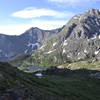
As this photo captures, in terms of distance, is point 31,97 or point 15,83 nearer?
point 31,97

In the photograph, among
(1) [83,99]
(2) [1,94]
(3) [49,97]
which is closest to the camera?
(2) [1,94]

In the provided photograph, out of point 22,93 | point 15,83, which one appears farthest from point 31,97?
point 15,83

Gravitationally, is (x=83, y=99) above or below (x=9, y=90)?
below

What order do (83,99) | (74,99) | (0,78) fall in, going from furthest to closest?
(83,99) → (74,99) → (0,78)

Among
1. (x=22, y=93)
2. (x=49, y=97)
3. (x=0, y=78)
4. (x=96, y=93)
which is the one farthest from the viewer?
(x=96, y=93)

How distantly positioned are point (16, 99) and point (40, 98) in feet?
61.3

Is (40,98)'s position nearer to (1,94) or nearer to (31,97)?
(31,97)

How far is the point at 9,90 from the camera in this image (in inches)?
3578

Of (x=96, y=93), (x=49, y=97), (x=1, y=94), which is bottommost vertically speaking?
(x=96, y=93)

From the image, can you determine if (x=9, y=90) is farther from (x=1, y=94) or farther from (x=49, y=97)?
(x=49, y=97)

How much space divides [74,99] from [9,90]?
6757cm

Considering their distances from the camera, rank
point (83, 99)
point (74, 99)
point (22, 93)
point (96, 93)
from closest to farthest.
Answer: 1. point (22, 93)
2. point (74, 99)
3. point (83, 99)
4. point (96, 93)

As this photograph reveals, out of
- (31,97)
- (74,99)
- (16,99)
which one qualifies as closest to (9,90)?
(16,99)

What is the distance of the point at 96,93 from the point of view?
655ft
